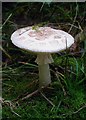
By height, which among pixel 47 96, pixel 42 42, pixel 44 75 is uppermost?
pixel 42 42

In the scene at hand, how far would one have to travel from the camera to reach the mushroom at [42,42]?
1625mm

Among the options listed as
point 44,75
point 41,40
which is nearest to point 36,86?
point 44,75

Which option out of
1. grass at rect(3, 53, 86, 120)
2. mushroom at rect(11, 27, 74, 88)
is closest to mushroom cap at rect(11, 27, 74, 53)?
mushroom at rect(11, 27, 74, 88)

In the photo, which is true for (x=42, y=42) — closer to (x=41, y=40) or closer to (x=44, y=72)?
(x=41, y=40)

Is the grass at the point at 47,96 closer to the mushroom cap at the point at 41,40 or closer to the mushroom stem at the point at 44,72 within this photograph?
the mushroom stem at the point at 44,72

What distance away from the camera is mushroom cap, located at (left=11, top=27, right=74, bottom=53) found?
1623 millimetres

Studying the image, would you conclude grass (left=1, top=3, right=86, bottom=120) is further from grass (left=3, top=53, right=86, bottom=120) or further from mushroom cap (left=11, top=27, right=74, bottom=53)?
mushroom cap (left=11, top=27, right=74, bottom=53)

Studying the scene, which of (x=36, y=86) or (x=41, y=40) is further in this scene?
(x=36, y=86)

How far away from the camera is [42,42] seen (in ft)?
5.41

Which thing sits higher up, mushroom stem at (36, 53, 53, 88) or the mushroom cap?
Result: the mushroom cap

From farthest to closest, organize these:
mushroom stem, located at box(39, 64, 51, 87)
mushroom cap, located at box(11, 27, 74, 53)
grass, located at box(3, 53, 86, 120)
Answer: mushroom stem, located at box(39, 64, 51, 87) < grass, located at box(3, 53, 86, 120) < mushroom cap, located at box(11, 27, 74, 53)

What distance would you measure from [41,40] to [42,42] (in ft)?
0.07

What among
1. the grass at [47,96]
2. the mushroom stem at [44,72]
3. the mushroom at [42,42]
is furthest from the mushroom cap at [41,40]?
the grass at [47,96]

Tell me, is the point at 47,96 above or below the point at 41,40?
below
